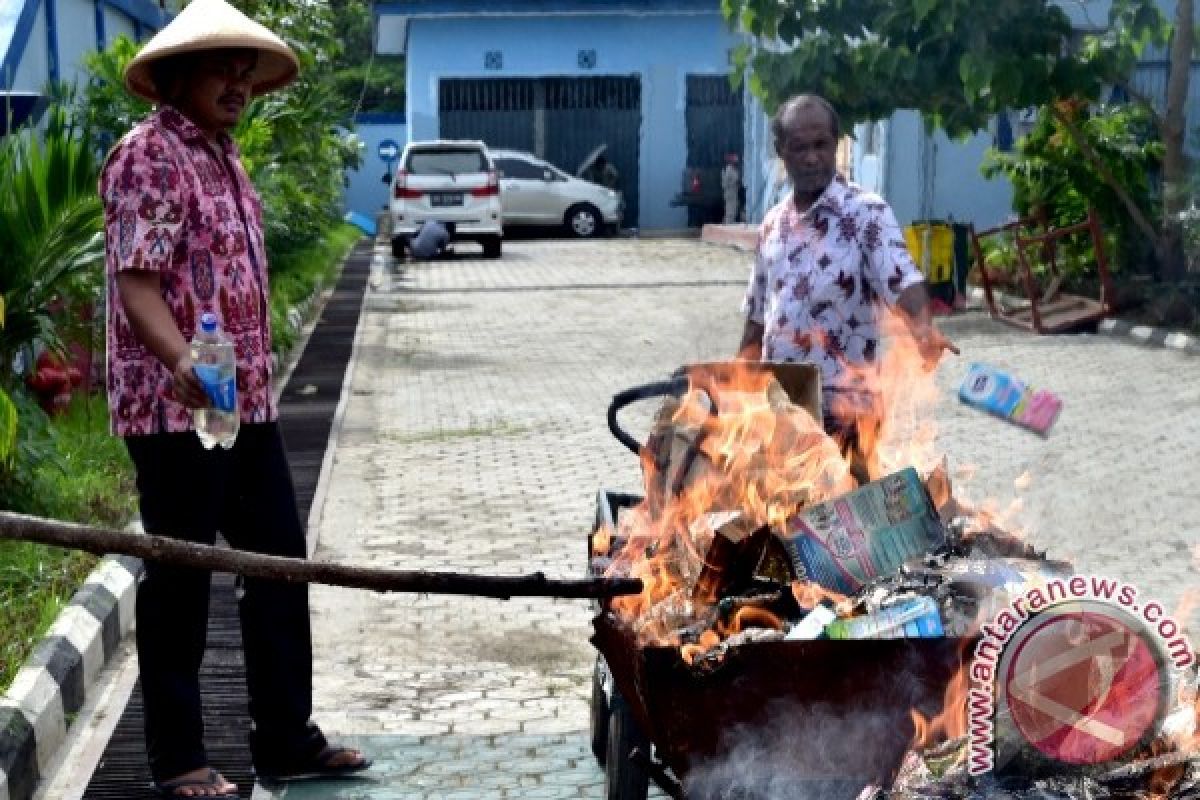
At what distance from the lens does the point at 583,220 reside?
36594mm

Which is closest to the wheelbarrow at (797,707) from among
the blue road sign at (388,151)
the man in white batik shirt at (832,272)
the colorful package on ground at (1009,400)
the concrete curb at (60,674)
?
the colorful package on ground at (1009,400)

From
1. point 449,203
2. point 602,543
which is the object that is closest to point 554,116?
point 449,203

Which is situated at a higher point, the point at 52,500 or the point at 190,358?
the point at 190,358

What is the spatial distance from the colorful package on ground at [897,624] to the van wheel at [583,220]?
107 feet

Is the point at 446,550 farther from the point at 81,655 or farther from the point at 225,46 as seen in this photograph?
the point at 225,46

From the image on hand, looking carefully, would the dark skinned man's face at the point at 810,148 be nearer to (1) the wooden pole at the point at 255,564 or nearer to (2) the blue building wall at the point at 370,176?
(1) the wooden pole at the point at 255,564

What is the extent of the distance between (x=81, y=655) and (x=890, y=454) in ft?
9.29

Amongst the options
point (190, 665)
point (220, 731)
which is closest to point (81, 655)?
point (220, 731)

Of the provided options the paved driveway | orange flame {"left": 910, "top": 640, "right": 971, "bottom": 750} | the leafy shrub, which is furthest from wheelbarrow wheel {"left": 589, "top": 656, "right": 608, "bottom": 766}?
the leafy shrub

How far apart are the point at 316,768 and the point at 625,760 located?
1.42 meters

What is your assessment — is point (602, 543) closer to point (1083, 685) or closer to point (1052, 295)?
point (1083, 685)

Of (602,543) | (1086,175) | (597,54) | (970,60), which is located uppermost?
(597,54)

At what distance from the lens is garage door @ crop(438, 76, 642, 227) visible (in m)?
39.6

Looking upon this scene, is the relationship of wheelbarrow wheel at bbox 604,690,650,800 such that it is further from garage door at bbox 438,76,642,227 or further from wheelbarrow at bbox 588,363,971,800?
garage door at bbox 438,76,642,227
